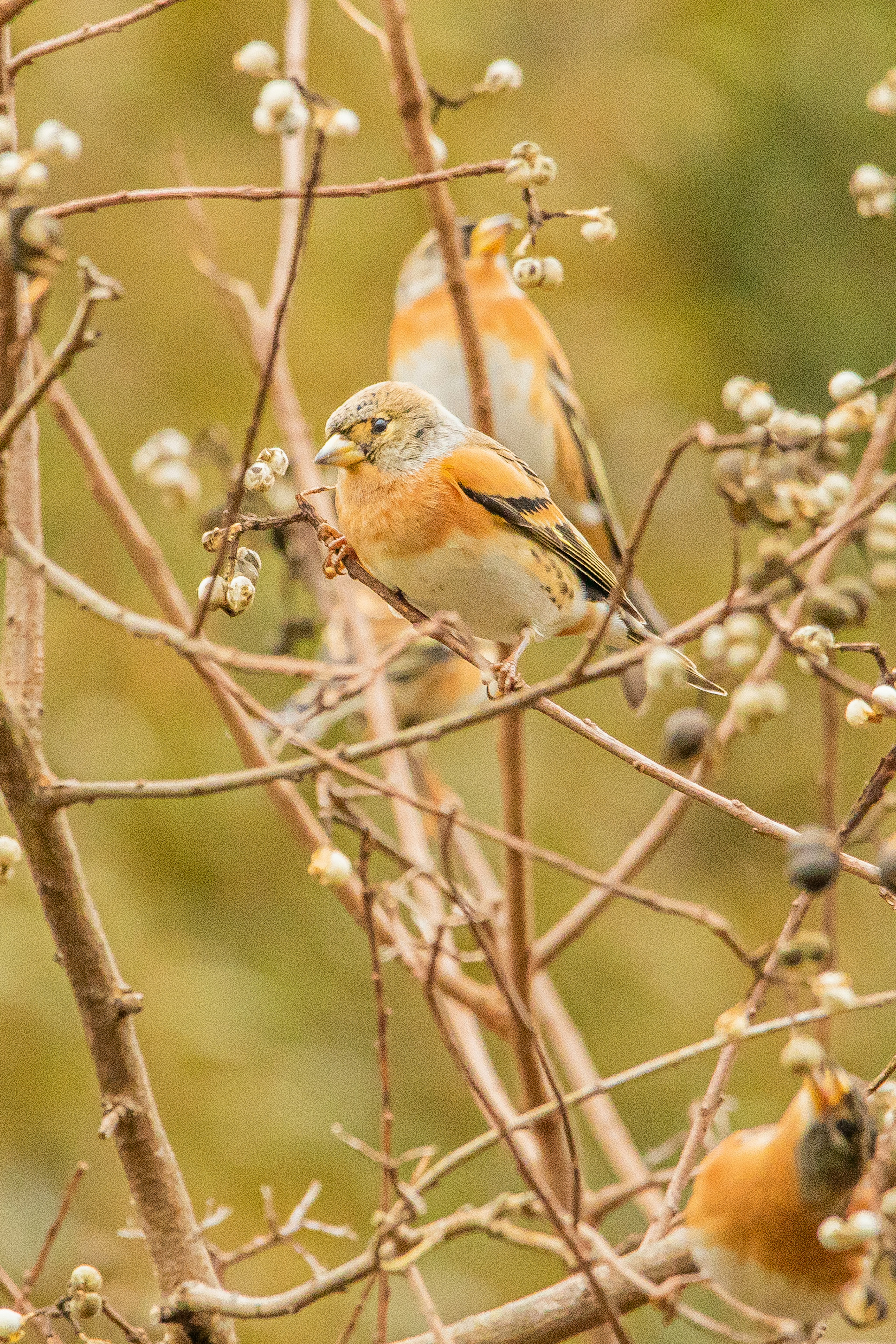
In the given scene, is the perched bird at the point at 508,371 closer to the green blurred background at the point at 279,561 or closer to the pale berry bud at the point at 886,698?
the green blurred background at the point at 279,561

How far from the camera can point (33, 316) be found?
848mm

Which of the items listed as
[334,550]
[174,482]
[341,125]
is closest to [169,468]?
[174,482]

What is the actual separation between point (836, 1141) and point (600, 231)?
0.84 m

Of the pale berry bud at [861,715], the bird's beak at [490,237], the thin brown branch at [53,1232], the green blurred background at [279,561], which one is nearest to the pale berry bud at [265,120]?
the pale berry bud at [861,715]

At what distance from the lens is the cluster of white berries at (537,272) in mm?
1338

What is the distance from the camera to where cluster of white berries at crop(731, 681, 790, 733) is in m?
0.91

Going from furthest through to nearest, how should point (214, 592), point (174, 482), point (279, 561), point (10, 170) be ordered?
point (279, 561)
point (174, 482)
point (214, 592)
point (10, 170)

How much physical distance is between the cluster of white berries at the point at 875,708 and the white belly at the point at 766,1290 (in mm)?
457

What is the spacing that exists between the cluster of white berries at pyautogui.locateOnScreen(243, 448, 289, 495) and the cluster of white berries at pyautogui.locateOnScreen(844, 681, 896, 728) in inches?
20.2

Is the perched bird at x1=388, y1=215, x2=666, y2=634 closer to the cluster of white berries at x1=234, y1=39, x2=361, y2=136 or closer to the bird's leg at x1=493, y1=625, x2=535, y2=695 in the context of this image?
the bird's leg at x1=493, y1=625, x2=535, y2=695

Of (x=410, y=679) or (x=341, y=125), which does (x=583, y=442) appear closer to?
(x=410, y=679)

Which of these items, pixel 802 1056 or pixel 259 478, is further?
pixel 259 478

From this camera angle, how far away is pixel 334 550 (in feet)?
5.69

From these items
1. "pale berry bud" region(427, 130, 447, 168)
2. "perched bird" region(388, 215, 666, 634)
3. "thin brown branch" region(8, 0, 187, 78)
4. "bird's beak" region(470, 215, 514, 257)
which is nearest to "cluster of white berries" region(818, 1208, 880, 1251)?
"thin brown branch" region(8, 0, 187, 78)
